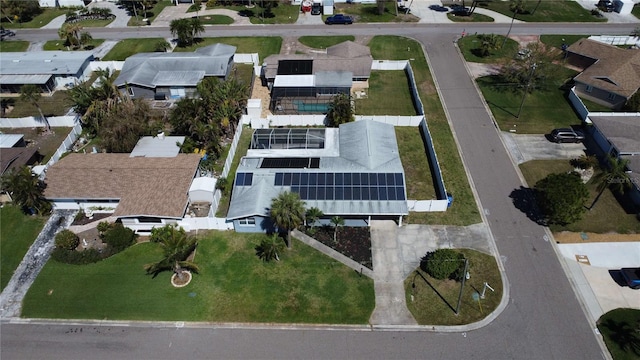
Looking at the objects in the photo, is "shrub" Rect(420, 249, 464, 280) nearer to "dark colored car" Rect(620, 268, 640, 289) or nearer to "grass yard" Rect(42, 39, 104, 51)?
"dark colored car" Rect(620, 268, 640, 289)

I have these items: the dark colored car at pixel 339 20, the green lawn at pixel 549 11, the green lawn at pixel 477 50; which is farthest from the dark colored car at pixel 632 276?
the dark colored car at pixel 339 20

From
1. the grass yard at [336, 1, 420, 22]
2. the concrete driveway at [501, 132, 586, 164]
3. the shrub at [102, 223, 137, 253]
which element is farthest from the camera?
the grass yard at [336, 1, 420, 22]

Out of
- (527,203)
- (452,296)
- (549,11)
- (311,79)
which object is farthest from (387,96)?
(549,11)

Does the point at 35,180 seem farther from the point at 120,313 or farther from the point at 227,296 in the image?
the point at 227,296

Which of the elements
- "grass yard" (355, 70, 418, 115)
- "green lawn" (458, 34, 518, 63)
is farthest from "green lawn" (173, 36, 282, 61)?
"green lawn" (458, 34, 518, 63)

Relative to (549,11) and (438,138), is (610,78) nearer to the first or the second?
(438,138)

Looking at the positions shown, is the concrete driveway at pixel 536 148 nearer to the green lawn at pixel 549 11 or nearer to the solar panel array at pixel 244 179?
the solar panel array at pixel 244 179

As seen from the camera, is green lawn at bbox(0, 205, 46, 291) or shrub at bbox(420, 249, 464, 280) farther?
green lawn at bbox(0, 205, 46, 291)
